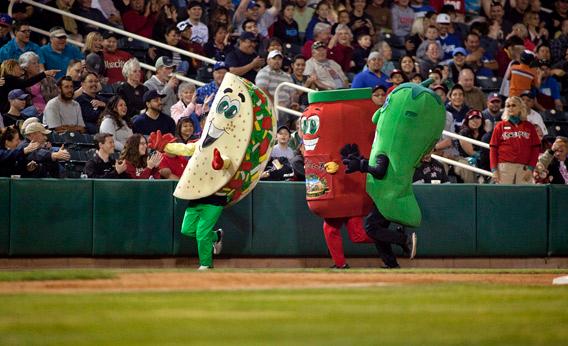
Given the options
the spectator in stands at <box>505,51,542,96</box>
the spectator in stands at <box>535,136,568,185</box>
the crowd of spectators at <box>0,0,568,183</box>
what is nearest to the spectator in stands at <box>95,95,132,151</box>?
the crowd of spectators at <box>0,0,568,183</box>

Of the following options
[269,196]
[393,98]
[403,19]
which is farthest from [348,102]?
[403,19]

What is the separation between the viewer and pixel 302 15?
2086 cm

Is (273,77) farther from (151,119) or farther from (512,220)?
(512,220)

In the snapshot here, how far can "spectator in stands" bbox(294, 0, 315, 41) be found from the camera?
20.6 m

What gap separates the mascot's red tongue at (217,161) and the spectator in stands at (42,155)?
197 centimetres

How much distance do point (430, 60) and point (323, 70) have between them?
255 centimetres

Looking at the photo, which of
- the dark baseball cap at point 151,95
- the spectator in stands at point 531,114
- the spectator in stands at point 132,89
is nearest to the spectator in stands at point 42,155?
the dark baseball cap at point 151,95

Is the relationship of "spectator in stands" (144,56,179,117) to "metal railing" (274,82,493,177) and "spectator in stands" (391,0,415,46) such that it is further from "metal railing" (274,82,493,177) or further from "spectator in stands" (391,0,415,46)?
"spectator in stands" (391,0,415,46)

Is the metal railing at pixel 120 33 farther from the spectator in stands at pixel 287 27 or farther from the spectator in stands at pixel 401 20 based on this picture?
the spectator in stands at pixel 401 20

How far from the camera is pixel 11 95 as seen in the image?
595 inches

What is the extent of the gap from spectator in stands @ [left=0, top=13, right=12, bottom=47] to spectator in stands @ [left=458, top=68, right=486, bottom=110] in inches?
289

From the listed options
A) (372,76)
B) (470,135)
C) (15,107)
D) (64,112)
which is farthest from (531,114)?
(15,107)

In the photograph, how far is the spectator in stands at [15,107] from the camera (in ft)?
49.6

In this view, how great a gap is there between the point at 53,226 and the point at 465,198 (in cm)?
537
